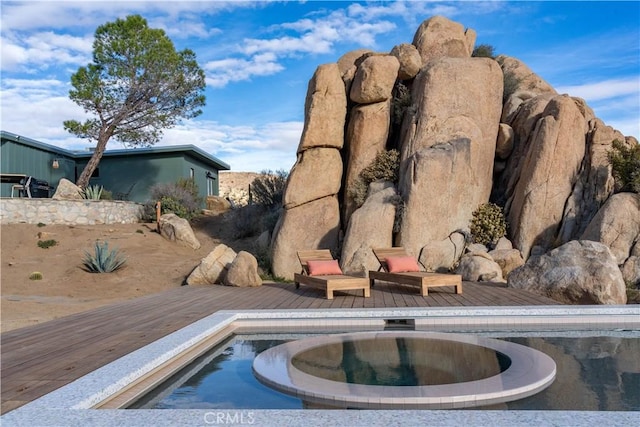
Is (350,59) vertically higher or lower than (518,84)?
higher

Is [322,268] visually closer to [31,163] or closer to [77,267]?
[77,267]

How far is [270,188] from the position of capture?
21.1 meters

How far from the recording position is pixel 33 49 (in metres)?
15.3

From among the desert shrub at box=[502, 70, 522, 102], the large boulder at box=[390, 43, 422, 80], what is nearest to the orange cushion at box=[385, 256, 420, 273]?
the large boulder at box=[390, 43, 422, 80]

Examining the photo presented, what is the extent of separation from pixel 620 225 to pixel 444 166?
4.45 metres

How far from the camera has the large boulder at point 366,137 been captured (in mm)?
16406

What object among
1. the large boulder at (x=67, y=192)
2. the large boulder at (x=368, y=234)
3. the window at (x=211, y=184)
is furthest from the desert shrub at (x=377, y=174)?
the window at (x=211, y=184)

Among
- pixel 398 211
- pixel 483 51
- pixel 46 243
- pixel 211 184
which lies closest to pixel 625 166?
pixel 398 211

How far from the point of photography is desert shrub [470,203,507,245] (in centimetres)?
1451

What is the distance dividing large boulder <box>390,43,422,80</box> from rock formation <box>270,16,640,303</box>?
0.15ft

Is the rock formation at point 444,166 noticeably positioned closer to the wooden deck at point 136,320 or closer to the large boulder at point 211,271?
the large boulder at point 211,271

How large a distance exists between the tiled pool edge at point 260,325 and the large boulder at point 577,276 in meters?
1.22

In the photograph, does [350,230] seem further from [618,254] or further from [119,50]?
[119,50]

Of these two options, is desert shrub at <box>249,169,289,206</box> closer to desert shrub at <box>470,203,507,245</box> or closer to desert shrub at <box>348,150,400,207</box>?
desert shrub at <box>348,150,400,207</box>
